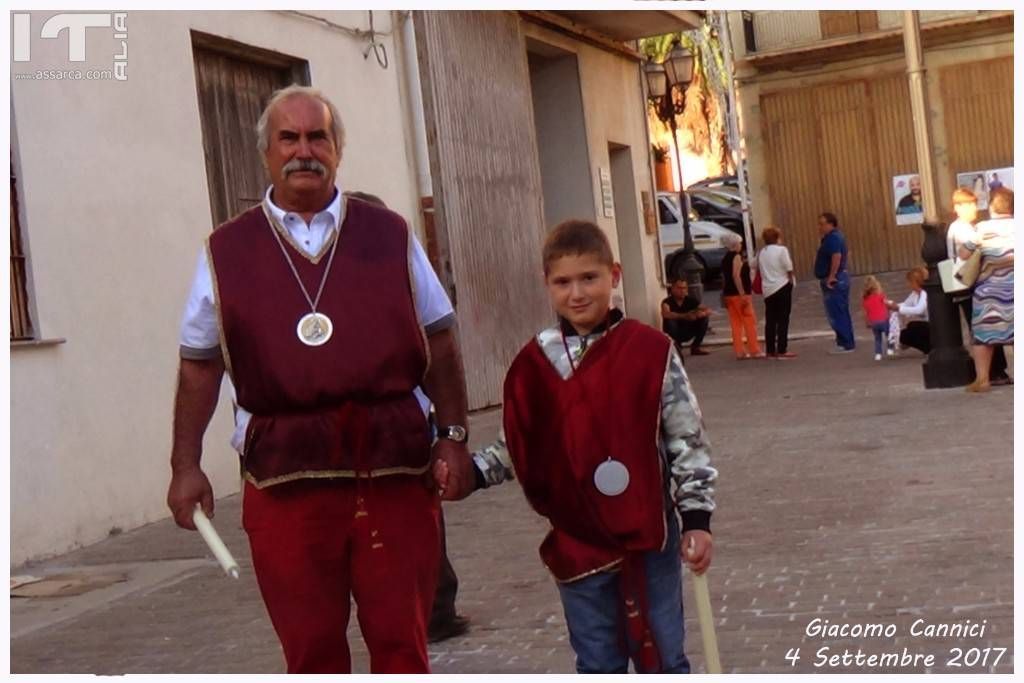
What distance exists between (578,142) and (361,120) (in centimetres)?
655

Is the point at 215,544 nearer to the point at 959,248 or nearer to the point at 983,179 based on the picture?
the point at 959,248

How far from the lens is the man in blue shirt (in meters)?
19.7

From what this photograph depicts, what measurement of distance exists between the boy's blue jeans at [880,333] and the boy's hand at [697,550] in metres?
13.9

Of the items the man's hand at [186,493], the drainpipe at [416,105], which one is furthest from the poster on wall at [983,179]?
the man's hand at [186,493]

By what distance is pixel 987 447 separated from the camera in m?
10.3

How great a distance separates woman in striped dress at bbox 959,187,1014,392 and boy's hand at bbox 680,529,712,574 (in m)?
9.57

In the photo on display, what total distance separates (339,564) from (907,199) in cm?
2548

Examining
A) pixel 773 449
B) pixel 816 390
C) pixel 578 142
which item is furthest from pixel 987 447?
pixel 578 142

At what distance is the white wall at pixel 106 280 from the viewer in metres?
9.02

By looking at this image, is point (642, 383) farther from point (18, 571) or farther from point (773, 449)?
point (773, 449)

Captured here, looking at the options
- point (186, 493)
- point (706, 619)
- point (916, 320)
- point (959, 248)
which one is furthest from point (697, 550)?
point (916, 320)

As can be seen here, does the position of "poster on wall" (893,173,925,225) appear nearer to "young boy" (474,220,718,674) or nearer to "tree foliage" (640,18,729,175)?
"tree foliage" (640,18,729,175)

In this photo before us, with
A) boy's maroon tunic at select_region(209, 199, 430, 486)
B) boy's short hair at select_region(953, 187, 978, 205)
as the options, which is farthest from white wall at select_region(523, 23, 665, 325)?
boy's maroon tunic at select_region(209, 199, 430, 486)

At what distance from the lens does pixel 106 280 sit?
9.71 m
